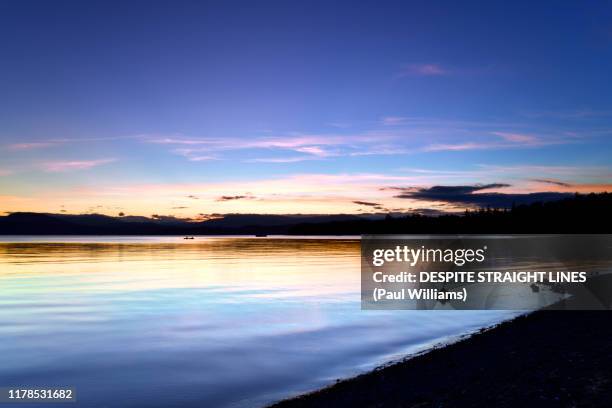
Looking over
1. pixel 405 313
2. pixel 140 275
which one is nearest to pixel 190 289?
pixel 140 275

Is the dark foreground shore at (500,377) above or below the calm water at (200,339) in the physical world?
above

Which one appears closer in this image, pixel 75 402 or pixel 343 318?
pixel 75 402

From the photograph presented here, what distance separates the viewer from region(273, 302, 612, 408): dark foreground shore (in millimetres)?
11047

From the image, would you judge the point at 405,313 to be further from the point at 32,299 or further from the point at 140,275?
the point at 140,275

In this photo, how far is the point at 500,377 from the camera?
13094 mm

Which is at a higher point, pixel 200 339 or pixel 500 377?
pixel 500 377

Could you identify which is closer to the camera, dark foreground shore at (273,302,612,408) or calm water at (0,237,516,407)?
dark foreground shore at (273,302,612,408)

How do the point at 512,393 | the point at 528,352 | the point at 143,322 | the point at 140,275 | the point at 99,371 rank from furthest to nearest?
1. the point at 140,275
2. the point at 143,322
3. the point at 99,371
4. the point at 528,352
5. the point at 512,393

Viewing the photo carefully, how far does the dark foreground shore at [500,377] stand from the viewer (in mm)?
11047

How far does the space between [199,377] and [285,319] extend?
12.5 metres

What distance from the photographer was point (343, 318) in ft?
98.8

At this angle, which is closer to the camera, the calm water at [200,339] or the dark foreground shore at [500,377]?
the dark foreground shore at [500,377]

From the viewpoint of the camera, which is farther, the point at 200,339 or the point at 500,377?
the point at 200,339

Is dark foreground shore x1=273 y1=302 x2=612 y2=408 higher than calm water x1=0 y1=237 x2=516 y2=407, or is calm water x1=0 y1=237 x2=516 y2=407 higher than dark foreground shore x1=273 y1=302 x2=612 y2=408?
dark foreground shore x1=273 y1=302 x2=612 y2=408
